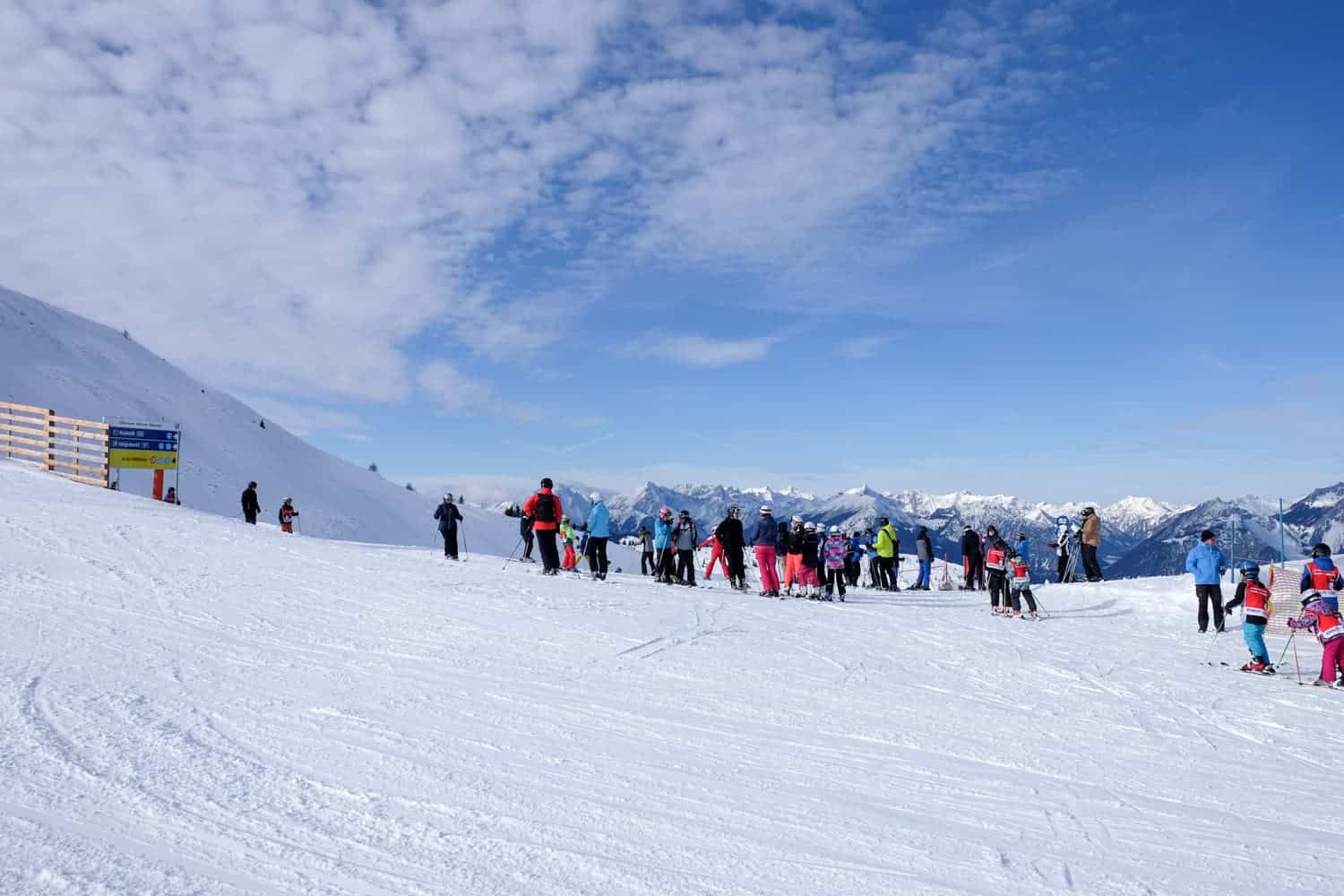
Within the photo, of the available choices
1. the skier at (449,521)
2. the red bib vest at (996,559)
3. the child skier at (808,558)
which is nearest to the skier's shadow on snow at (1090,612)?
the red bib vest at (996,559)

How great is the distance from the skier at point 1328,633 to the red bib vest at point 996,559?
6137 mm

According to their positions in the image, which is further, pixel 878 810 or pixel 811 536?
pixel 811 536

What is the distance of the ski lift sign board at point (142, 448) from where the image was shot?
22000mm

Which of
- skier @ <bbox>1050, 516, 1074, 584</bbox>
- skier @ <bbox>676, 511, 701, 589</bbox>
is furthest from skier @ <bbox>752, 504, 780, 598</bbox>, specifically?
skier @ <bbox>1050, 516, 1074, 584</bbox>


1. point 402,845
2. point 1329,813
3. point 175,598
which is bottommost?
point 1329,813

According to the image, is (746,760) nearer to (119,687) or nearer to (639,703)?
(639,703)

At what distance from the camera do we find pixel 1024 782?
524 cm

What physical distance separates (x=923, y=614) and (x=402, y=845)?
12446 millimetres

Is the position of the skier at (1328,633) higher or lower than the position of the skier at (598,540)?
lower

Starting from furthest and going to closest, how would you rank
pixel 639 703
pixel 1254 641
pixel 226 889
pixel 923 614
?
1. pixel 923 614
2. pixel 1254 641
3. pixel 639 703
4. pixel 226 889

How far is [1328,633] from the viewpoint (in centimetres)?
932

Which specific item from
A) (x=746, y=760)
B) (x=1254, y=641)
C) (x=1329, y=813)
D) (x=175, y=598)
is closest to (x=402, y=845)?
(x=746, y=760)

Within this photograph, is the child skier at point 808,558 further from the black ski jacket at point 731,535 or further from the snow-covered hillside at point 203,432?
the snow-covered hillside at point 203,432

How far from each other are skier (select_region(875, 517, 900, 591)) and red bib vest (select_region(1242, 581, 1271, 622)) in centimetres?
982
